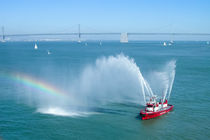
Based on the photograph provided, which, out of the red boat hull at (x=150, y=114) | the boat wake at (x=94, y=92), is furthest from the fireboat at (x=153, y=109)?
the boat wake at (x=94, y=92)

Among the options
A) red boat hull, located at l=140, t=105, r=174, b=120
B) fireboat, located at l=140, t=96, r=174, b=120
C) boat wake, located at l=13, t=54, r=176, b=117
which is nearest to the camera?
red boat hull, located at l=140, t=105, r=174, b=120

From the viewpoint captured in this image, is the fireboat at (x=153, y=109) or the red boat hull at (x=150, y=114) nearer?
the red boat hull at (x=150, y=114)

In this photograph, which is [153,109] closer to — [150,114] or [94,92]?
[150,114]

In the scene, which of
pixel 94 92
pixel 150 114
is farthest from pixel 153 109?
pixel 94 92

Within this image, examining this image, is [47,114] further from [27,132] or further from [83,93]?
[83,93]

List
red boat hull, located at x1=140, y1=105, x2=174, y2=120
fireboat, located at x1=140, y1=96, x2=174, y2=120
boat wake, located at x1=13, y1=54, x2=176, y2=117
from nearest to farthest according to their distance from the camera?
red boat hull, located at x1=140, y1=105, x2=174, y2=120 → fireboat, located at x1=140, y1=96, x2=174, y2=120 → boat wake, located at x1=13, y1=54, x2=176, y2=117

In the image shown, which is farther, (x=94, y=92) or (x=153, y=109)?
(x=94, y=92)

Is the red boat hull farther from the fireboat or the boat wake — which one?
the boat wake

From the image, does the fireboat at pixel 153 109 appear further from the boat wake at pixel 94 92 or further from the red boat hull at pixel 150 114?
the boat wake at pixel 94 92

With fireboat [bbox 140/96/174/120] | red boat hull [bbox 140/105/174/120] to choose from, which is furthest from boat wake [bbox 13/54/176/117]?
red boat hull [bbox 140/105/174/120]

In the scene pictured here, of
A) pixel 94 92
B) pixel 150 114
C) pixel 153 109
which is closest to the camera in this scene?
pixel 150 114

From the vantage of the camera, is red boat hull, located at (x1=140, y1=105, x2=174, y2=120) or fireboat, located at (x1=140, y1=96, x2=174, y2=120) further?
fireboat, located at (x1=140, y1=96, x2=174, y2=120)

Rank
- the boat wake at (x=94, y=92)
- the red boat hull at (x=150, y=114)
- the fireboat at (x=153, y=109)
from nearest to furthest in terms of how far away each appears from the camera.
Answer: the red boat hull at (x=150, y=114) → the fireboat at (x=153, y=109) → the boat wake at (x=94, y=92)
